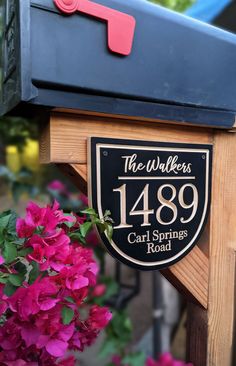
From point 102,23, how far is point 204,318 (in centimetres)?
72

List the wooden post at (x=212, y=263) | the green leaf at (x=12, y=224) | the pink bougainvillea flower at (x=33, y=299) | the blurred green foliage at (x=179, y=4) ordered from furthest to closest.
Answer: the blurred green foliage at (x=179, y=4) → the wooden post at (x=212, y=263) → the green leaf at (x=12, y=224) → the pink bougainvillea flower at (x=33, y=299)

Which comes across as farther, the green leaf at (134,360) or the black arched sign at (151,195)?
the green leaf at (134,360)

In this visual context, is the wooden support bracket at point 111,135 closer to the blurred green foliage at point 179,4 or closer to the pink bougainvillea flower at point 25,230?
the pink bougainvillea flower at point 25,230

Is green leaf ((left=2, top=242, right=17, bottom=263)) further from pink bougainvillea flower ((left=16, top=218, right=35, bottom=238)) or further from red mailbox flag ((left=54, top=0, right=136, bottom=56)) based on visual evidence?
red mailbox flag ((left=54, top=0, right=136, bottom=56))

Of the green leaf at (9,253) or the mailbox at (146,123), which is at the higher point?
the mailbox at (146,123)

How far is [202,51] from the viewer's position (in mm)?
721

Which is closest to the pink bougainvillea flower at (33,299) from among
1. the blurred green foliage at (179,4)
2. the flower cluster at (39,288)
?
the flower cluster at (39,288)

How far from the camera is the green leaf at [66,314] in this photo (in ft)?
1.72

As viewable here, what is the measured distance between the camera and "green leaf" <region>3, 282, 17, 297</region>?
51 cm

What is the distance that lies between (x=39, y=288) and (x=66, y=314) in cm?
7

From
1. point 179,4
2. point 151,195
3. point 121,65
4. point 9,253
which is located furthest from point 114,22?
point 179,4

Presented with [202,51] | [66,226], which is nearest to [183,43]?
[202,51]

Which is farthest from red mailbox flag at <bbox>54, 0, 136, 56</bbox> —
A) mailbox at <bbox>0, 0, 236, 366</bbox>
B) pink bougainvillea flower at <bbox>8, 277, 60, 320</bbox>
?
pink bougainvillea flower at <bbox>8, 277, 60, 320</bbox>

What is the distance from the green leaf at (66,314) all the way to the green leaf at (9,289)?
0.09 m
